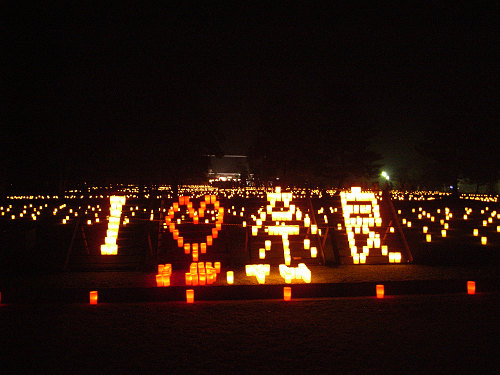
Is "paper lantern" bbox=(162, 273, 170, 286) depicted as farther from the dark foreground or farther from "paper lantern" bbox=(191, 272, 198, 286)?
the dark foreground

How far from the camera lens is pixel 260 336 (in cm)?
593

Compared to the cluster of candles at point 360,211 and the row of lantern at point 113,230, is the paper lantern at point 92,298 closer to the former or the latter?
the row of lantern at point 113,230

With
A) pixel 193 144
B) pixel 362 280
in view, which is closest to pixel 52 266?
pixel 362 280

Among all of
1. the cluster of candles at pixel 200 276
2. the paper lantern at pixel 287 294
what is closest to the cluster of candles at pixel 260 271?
the cluster of candles at pixel 200 276

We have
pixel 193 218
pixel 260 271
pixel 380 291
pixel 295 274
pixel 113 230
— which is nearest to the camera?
pixel 380 291

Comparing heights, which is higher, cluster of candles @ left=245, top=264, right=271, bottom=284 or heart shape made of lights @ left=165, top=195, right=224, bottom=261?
heart shape made of lights @ left=165, top=195, right=224, bottom=261

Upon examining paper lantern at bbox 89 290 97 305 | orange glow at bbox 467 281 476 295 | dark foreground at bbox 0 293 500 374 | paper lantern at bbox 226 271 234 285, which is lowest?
dark foreground at bbox 0 293 500 374

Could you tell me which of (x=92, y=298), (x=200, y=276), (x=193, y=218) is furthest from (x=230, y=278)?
(x=193, y=218)

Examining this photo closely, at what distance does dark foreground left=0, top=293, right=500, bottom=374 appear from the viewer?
5.00 m

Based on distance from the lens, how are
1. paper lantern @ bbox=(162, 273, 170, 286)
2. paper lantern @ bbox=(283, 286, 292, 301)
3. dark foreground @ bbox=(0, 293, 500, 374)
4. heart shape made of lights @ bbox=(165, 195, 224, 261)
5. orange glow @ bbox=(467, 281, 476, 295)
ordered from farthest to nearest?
heart shape made of lights @ bbox=(165, 195, 224, 261)
paper lantern @ bbox=(162, 273, 170, 286)
orange glow @ bbox=(467, 281, 476, 295)
paper lantern @ bbox=(283, 286, 292, 301)
dark foreground @ bbox=(0, 293, 500, 374)

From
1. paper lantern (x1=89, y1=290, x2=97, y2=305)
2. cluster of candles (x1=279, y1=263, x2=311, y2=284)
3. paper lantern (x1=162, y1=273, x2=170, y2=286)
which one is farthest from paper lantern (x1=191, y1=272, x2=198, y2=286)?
paper lantern (x1=89, y1=290, x2=97, y2=305)

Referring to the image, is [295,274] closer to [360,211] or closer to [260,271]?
[260,271]

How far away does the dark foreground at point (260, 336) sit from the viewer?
5.00 metres

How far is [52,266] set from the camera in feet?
34.6
